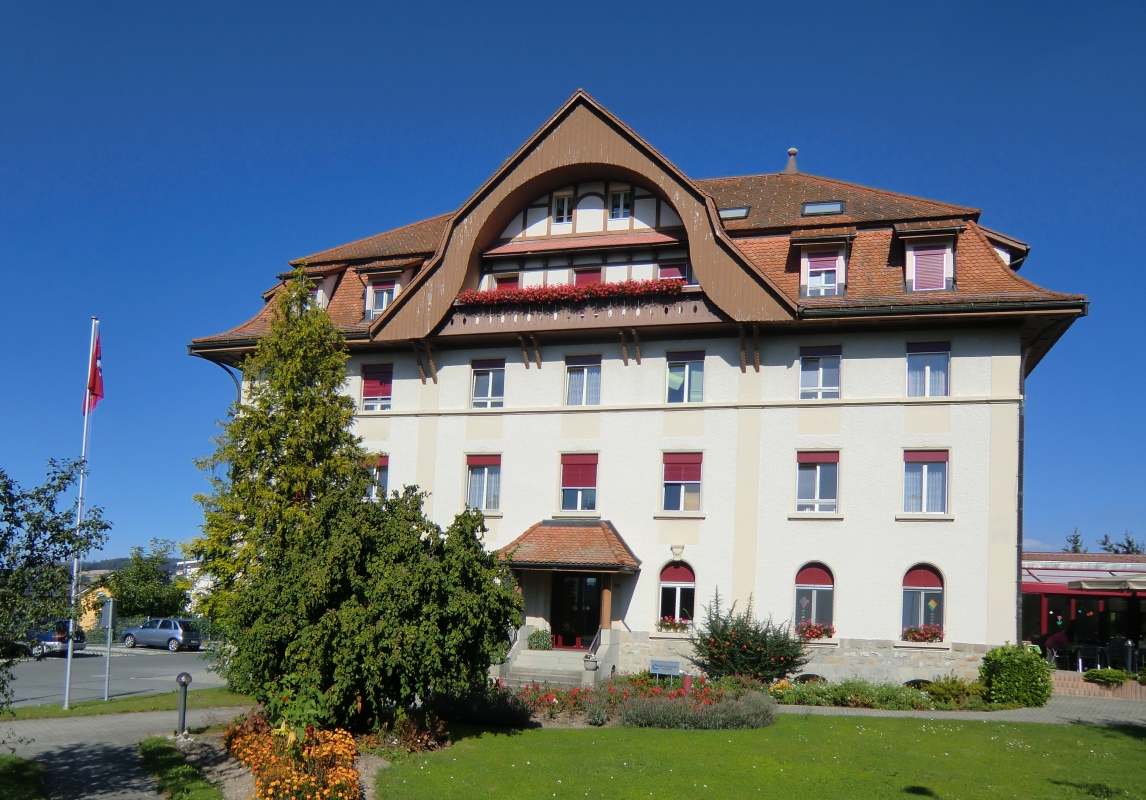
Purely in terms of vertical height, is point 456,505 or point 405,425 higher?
point 405,425

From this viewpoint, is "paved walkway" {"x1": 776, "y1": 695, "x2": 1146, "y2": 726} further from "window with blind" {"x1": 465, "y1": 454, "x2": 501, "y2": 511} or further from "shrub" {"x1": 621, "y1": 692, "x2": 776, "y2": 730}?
"window with blind" {"x1": 465, "y1": 454, "x2": 501, "y2": 511}

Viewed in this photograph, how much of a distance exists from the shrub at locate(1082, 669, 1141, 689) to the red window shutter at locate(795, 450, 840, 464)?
321 inches

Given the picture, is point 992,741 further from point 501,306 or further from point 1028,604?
point 1028,604

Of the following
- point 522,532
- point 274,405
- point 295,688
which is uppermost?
point 274,405

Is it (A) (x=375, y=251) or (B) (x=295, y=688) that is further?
(A) (x=375, y=251)

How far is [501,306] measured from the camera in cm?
2939

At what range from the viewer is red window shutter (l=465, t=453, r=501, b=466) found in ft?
98.8

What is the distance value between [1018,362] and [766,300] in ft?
21.3

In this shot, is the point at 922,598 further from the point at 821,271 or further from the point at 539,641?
the point at 539,641

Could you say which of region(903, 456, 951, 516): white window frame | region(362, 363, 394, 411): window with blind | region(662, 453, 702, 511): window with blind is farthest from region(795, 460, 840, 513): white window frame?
region(362, 363, 394, 411): window with blind

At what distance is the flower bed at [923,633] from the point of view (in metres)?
25.3

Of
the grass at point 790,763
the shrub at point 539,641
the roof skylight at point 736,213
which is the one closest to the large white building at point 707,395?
the roof skylight at point 736,213

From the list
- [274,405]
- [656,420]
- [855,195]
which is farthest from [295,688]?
[855,195]

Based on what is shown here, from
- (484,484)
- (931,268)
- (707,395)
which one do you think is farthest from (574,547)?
(931,268)
